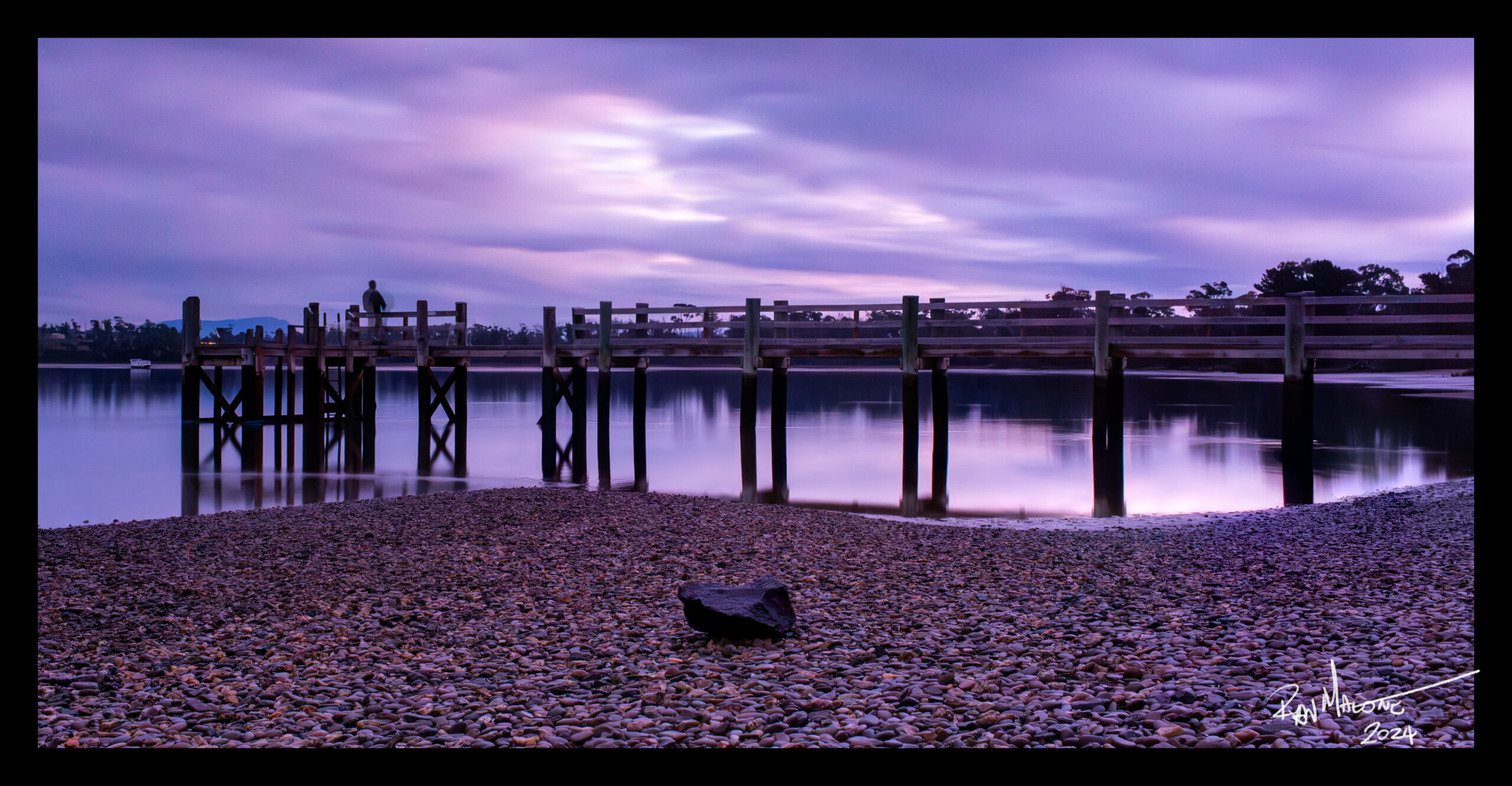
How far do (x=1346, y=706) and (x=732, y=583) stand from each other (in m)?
4.55

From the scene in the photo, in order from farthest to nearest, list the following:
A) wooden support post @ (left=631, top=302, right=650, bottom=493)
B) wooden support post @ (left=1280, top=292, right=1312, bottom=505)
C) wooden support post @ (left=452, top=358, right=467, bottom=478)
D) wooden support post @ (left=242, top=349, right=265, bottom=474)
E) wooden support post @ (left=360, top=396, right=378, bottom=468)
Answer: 1. wooden support post @ (left=242, top=349, right=265, bottom=474)
2. wooden support post @ (left=452, top=358, right=467, bottom=478)
3. wooden support post @ (left=631, top=302, right=650, bottom=493)
4. wooden support post @ (left=360, top=396, right=378, bottom=468)
5. wooden support post @ (left=1280, top=292, right=1312, bottom=505)

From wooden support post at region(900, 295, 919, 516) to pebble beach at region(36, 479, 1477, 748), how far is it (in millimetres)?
10235

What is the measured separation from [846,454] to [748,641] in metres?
Result: 20.3

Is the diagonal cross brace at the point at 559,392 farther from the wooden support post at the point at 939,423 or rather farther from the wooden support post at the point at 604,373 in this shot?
the wooden support post at the point at 939,423

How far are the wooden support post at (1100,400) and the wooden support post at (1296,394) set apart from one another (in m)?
3.14

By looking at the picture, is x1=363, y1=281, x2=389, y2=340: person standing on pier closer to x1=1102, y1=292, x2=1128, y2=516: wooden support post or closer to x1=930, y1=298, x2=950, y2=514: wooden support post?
x1=930, y1=298, x2=950, y2=514: wooden support post

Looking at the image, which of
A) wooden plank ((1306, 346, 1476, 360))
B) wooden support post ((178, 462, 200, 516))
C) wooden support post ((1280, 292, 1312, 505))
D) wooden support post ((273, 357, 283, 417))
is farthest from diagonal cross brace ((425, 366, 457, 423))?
wooden plank ((1306, 346, 1476, 360))

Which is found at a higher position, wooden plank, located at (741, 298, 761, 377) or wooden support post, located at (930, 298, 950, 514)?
wooden plank, located at (741, 298, 761, 377)

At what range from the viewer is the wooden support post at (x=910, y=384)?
20.8 metres

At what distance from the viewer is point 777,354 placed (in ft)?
77.0
